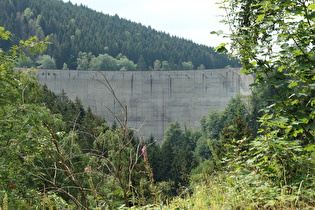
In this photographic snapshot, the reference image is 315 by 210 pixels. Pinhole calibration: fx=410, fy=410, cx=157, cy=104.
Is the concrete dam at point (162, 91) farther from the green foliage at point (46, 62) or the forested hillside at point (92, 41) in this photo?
the green foliage at point (46, 62)

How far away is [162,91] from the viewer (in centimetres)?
5334

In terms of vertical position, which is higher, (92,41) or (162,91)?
(92,41)

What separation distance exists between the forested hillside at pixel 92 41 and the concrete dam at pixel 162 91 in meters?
31.9

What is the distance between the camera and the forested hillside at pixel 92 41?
89062mm

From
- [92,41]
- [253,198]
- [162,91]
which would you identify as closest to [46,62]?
[92,41]

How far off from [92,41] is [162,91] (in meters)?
47.8

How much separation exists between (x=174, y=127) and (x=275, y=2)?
4831 cm

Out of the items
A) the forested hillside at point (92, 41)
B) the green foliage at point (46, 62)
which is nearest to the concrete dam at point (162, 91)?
the forested hillside at point (92, 41)

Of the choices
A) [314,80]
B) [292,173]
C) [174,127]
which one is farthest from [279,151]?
[174,127]

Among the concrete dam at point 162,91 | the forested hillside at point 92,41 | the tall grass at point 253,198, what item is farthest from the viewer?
the forested hillside at point 92,41

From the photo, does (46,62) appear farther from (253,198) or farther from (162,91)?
(253,198)

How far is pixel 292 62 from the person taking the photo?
3.43 m

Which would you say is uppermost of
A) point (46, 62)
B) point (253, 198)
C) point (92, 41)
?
point (92, 41)

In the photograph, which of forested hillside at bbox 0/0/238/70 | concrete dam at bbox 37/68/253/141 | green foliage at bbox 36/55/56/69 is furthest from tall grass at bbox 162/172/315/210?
green foliage at bbox 36/55/56/69
